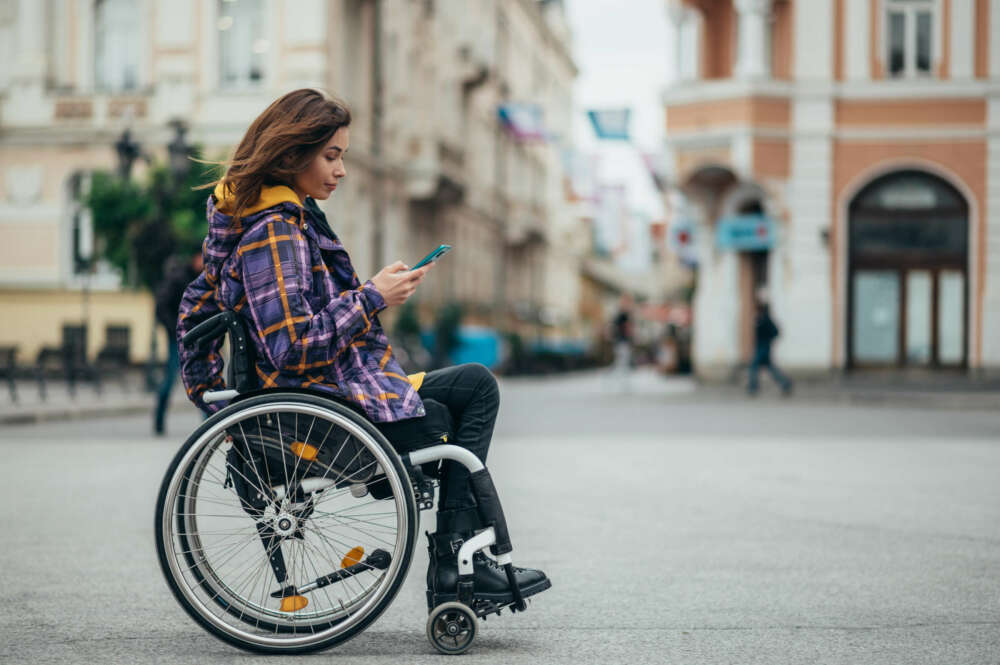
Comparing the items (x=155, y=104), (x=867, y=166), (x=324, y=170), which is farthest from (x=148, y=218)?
(x=324, y=170)

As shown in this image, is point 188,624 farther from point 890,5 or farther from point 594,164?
point 594,164

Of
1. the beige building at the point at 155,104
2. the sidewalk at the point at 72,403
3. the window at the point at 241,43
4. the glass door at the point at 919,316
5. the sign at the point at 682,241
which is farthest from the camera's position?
the sign at the point at 682,241

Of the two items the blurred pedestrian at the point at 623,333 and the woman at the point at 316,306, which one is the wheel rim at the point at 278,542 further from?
the blurred pedestrian at the point at 623,333

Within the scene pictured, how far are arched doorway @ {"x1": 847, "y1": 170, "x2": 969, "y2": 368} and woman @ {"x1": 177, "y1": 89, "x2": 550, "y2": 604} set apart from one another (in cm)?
2359

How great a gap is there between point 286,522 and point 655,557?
8.53 ft

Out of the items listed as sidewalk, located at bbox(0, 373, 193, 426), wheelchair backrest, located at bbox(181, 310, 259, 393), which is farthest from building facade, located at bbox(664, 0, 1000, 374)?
wheelchair backrest, located at bbox(181, 310, 259, 393)

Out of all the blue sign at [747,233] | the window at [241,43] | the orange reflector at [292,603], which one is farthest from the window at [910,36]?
the orange reflector at [292,603]

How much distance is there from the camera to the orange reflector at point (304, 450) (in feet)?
13.7

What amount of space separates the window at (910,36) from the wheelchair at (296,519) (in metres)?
24.8

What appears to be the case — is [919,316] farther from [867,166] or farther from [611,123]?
[611,123]

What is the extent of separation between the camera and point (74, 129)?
102ft

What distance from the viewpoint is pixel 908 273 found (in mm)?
26609

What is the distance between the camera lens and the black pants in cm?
431

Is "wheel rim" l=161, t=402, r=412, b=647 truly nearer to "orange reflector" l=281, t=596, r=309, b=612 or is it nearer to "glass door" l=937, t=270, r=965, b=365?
"orange reflector" l=281, t=596, r=309, b=612
